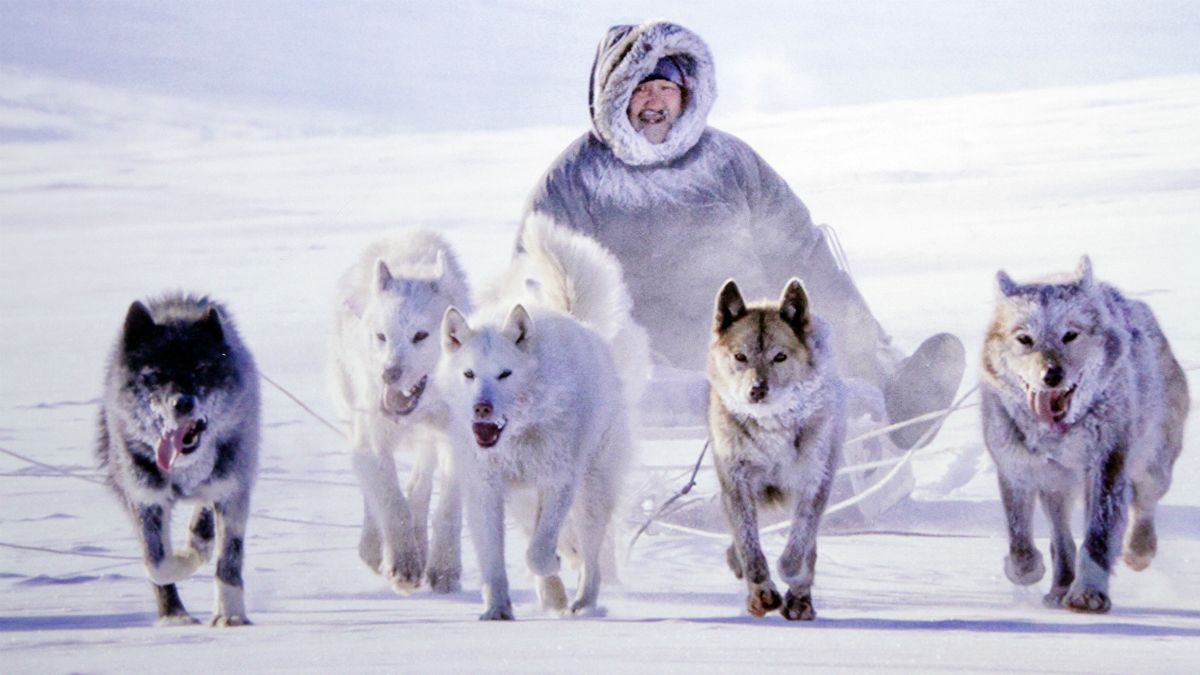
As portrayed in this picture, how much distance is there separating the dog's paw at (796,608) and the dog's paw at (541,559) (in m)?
0.46

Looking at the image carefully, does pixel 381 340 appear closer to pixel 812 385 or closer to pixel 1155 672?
Answer: pixel 812 385

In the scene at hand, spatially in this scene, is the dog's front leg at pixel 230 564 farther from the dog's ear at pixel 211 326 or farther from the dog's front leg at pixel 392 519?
the dog's front leg at pixel 392 519

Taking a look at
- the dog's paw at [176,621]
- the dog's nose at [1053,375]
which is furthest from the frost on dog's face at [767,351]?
the dog's paw at [176,621]

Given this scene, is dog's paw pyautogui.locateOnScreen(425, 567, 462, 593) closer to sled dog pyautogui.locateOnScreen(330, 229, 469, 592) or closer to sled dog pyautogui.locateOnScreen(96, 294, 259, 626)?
sled dog pyautogui.locateOnScreen(330, 229, 469, 592)

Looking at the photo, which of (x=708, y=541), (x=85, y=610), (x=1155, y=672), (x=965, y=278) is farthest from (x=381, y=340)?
(x=965, y=278)

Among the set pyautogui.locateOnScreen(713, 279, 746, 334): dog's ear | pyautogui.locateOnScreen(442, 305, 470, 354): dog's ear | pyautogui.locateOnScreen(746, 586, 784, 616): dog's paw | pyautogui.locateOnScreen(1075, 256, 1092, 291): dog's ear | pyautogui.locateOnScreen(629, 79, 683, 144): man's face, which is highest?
pyautogui.locateOnScreen(629, 79, 683, 144): man's face

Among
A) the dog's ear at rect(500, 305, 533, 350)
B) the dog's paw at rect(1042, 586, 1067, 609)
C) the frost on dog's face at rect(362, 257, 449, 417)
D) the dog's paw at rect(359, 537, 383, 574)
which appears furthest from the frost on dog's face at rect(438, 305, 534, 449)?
the dog's paw at rect(1042, 586, 1067, 609)

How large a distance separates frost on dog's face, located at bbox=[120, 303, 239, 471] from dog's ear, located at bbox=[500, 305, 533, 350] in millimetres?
560

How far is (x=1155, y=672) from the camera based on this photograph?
271cm

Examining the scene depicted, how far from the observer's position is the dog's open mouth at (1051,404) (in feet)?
9.96

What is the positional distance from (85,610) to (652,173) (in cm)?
173

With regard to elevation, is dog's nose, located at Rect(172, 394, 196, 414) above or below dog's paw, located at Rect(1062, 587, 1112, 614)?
above

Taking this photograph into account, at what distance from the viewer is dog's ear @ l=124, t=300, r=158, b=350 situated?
3.05 meters

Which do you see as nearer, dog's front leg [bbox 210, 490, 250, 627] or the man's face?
dog's front leg [bbox 210, 490, 250, 627]
